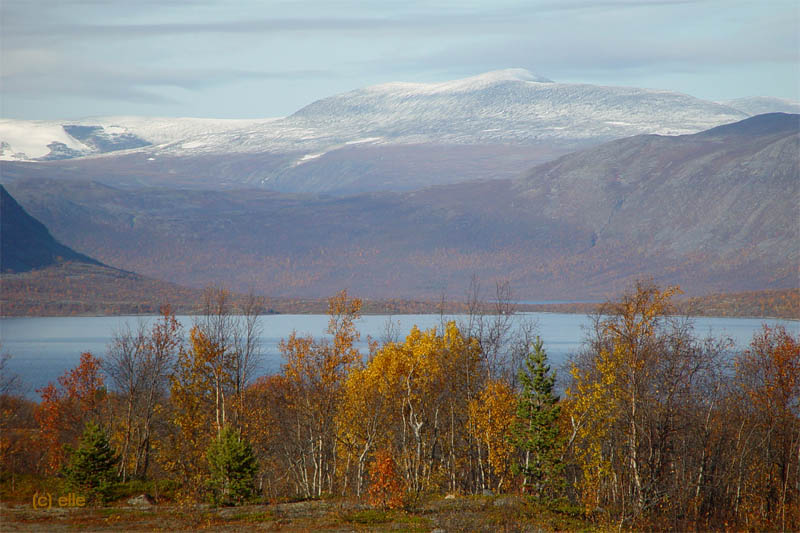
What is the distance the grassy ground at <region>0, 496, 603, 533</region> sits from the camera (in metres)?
26.6

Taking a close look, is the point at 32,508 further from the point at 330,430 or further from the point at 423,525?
the point at 330,430

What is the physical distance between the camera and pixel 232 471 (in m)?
30.4

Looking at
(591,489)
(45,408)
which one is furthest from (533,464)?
(45,408)

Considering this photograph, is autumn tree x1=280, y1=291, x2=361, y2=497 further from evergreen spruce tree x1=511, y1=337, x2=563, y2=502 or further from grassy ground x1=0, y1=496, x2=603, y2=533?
grassy ground x1=0, y1=496, x2=603, y2=533

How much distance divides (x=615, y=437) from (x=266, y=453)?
2304 centimetres

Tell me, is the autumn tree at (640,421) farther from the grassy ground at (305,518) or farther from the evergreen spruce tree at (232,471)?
the evergreen spruce tree at (232,471)

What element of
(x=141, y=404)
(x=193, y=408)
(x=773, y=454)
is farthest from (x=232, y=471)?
(x=141, y=404)

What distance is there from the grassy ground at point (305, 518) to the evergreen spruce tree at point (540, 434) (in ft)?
5.24

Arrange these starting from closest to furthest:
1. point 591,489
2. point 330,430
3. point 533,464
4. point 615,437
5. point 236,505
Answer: point 236,505
point 533,464
point 591,489
point 615,437
point 330,430

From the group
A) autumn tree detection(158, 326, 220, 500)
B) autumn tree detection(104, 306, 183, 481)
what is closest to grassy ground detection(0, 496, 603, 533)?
autumn tree detection(104, 306, 183, 481)

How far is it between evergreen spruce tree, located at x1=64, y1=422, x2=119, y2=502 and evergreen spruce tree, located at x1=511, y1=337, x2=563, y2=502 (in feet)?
48.9

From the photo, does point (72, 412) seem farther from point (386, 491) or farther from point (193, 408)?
point (386, 491)

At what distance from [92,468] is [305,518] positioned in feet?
26.5

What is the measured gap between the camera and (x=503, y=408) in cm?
3956
